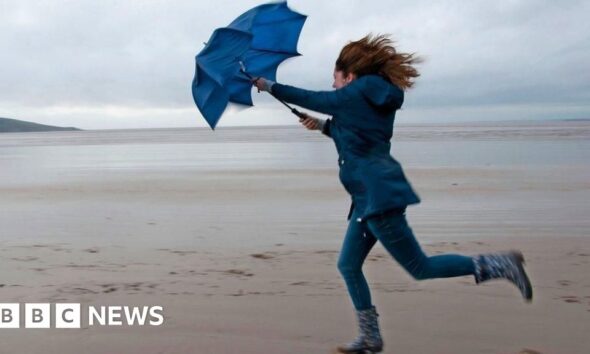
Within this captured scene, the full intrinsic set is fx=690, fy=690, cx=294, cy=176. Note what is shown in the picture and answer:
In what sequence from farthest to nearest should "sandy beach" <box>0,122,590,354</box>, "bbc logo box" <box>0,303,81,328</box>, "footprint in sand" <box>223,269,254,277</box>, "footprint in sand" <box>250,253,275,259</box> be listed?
"footprint in sand" <box>250,253,275,259</box> → "footprint in sand" <box>223,269,254,277</box> → "bbc logo box" <box>0,303,81,328</box> → "sandy beach" <box>0,122,590,354</box>

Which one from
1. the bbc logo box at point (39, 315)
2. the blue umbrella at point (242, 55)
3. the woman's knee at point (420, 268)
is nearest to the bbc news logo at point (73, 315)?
the bbc logo box at point (39, 315)

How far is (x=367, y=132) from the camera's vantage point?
379cm

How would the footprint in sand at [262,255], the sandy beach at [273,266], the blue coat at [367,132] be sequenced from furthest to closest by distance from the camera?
the footprint in sand at [262,255] < the sandy beach at [273,266] < the blue coat at [367,132]

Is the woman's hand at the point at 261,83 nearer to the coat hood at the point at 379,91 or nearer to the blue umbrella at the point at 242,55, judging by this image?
the blue umbrella at the point at 242,55

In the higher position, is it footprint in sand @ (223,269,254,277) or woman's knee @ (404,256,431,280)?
woman's knee @ (404,256,431,280)

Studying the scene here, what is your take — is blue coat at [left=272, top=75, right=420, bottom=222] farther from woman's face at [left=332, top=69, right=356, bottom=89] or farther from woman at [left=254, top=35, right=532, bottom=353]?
woman's face at [left=332, top=69, right=356, bottom=89]

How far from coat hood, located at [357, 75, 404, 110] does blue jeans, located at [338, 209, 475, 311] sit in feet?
1.95

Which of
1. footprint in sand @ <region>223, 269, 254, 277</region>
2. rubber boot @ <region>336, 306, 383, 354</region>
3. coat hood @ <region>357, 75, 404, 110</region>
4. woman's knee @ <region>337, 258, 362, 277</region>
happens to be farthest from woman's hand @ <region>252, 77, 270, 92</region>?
footprint in sand @ <region>223, 269, 254, 277</region>

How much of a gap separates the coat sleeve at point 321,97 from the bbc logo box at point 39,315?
239 centimetres

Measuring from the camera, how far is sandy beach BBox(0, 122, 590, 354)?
4.62 m

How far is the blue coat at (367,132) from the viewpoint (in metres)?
3.72

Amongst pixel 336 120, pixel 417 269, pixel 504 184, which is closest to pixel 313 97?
pixel 336 120

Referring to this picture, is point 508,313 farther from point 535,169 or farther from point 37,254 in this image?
point 535,169

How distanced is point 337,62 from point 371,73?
24cm
